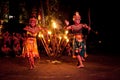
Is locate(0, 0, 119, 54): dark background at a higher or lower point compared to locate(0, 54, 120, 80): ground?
higher

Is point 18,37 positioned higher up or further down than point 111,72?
higher up

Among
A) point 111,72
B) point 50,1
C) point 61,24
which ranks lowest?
point 111,72

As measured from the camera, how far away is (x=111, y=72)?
12336mm

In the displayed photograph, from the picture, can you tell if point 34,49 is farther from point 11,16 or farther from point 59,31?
point 11,16

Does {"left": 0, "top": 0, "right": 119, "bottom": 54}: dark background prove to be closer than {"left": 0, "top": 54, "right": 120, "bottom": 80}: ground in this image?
No

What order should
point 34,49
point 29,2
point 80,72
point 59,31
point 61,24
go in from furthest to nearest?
point 29,2 < point 61,24 < point 59,31 < point 34,49 < point 80,72

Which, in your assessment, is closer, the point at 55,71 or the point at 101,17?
the point at 55,71

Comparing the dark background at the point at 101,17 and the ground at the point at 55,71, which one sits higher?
the dark background at the point at 101,17

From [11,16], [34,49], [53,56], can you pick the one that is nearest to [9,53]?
[53,56]

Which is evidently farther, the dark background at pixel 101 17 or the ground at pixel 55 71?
the dark background at pixel 101 17

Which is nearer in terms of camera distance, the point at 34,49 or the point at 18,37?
the point at 34,49

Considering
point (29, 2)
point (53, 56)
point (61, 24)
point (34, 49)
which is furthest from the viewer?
point (29, 2)

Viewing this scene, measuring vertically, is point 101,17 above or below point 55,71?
above

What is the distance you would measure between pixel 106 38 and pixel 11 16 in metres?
8.14
